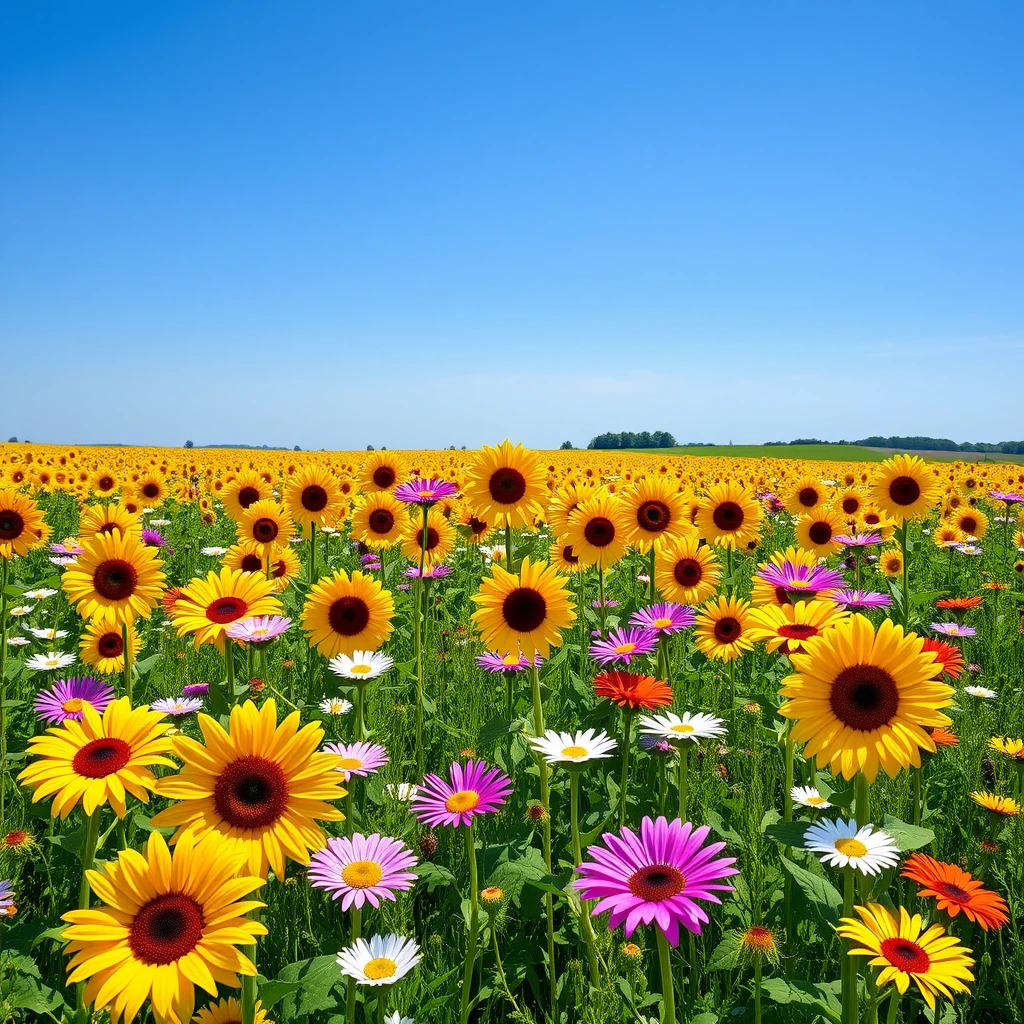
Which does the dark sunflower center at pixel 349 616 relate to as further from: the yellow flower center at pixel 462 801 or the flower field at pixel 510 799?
the yellow flower center at pixel 462 801

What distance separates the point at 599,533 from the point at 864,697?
2047 mm

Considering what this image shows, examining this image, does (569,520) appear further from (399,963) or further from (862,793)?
(399,963)

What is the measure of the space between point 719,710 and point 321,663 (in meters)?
2.38

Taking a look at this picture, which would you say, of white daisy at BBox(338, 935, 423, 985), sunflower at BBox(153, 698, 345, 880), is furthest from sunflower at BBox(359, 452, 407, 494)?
sunflower at BBox(153, 698, 345, 880)

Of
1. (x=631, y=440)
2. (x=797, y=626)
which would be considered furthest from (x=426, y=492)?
(x=631, y=440)

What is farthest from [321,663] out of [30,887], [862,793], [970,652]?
[970,652]

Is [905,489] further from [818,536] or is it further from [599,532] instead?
[599,532]

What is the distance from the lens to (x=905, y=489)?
480cm

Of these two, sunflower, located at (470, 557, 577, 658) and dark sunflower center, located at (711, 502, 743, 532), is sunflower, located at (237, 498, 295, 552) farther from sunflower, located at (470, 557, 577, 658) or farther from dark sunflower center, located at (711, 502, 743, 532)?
dark sunflower center, located at (711, 502, 743, 532)

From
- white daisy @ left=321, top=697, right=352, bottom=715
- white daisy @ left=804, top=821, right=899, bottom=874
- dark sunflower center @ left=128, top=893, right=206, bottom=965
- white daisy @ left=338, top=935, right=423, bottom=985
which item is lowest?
white daisy @ left=338, top=935, right=423, bottom=985

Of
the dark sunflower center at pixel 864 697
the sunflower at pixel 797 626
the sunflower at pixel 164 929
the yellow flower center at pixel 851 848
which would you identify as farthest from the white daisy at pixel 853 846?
the sunflower at pixel 164 929

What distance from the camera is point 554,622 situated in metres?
2.40

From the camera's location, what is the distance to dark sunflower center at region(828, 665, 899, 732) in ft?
5.21

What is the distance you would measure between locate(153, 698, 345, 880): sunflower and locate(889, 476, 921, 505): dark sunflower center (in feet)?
15.4
